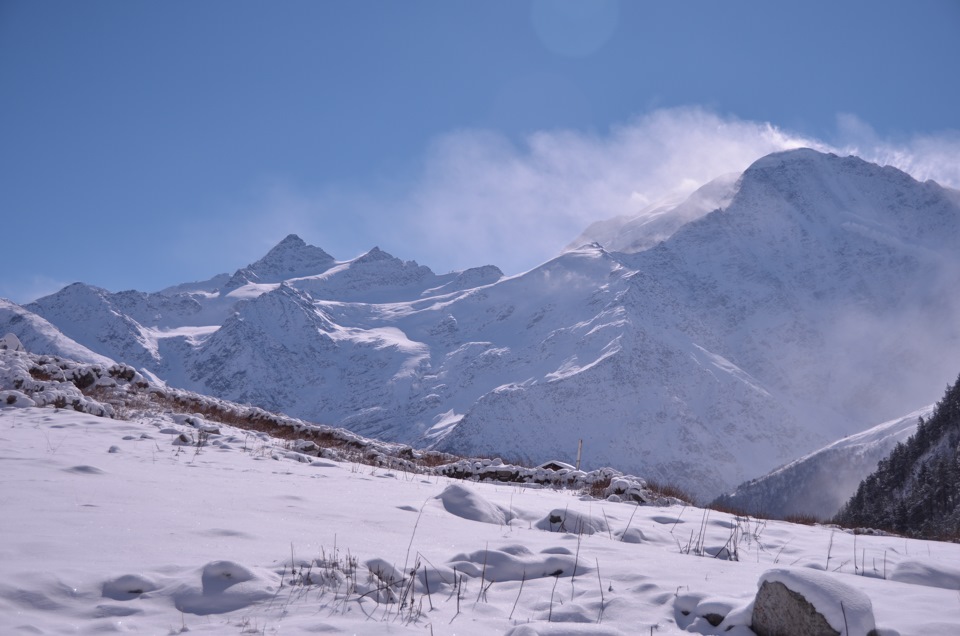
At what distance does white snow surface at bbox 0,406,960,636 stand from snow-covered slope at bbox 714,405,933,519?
131041 mm

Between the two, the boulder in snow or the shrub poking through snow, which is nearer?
the boulder in snow

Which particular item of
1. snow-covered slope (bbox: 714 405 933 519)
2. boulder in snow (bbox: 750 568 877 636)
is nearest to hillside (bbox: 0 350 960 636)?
boulder in snow (bbox: 750 568 877 636)

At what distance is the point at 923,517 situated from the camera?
6116cm

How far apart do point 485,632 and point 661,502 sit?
883 centimetres

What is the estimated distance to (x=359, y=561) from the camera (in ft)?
16.0

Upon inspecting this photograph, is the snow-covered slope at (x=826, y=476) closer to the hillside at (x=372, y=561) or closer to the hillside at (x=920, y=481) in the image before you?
the hillside at (x=920, y=481)

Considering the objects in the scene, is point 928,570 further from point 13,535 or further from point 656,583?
point 13,535

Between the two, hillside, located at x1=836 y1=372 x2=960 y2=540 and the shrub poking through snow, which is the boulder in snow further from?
hillside, located at x1=836 y1=372 x2=960 y2=540

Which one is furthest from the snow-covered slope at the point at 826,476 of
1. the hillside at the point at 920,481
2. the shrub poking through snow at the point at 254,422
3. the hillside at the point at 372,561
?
the hillside at the point at 372,561

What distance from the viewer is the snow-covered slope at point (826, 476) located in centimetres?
12950

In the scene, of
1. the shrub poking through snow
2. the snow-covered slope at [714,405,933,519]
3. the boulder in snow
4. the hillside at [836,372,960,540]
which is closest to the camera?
the boulder in snow

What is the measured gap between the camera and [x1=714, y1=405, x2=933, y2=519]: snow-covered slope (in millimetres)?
129500

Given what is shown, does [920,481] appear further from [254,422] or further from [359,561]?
[359,561]

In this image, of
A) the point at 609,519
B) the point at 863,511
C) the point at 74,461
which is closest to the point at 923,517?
the point at 863,511
